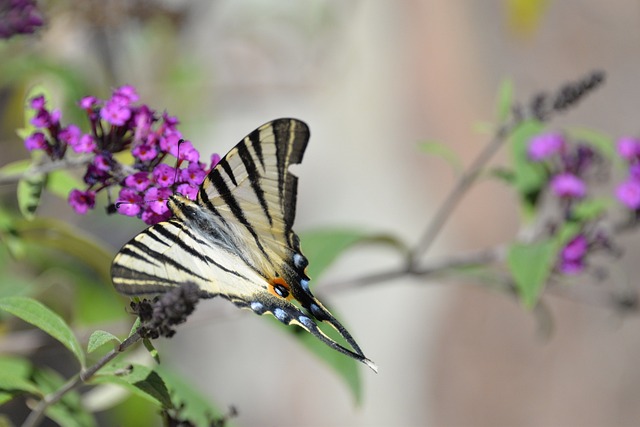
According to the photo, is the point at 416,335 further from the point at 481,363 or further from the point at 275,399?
the point at 275,399

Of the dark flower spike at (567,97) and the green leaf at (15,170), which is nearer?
the green leaf at (15,170)

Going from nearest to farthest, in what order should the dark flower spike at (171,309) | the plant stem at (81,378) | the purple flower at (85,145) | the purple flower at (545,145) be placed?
the dark flower spike at (171,309), the plant stem at (81,378), the purple flower at (85,145), the purple flower at (545,145)

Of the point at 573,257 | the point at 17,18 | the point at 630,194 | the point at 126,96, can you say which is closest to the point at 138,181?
the point at 126,96

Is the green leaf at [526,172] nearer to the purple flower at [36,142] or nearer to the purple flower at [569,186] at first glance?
the purple flower at [569,186]

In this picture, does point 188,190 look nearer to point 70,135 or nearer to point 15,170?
point 70,135

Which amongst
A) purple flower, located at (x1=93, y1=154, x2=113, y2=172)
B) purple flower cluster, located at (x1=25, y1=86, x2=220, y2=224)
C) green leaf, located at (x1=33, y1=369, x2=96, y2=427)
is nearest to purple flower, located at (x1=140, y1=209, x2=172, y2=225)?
purple flower cluster, located at (x1=25, y1=86, x2=220, y2=224)

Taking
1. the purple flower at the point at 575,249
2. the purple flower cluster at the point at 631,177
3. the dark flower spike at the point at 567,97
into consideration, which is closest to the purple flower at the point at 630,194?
the purple flower cluster at the point at 631,177

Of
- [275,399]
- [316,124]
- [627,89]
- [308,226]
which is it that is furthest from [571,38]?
[275,399]
